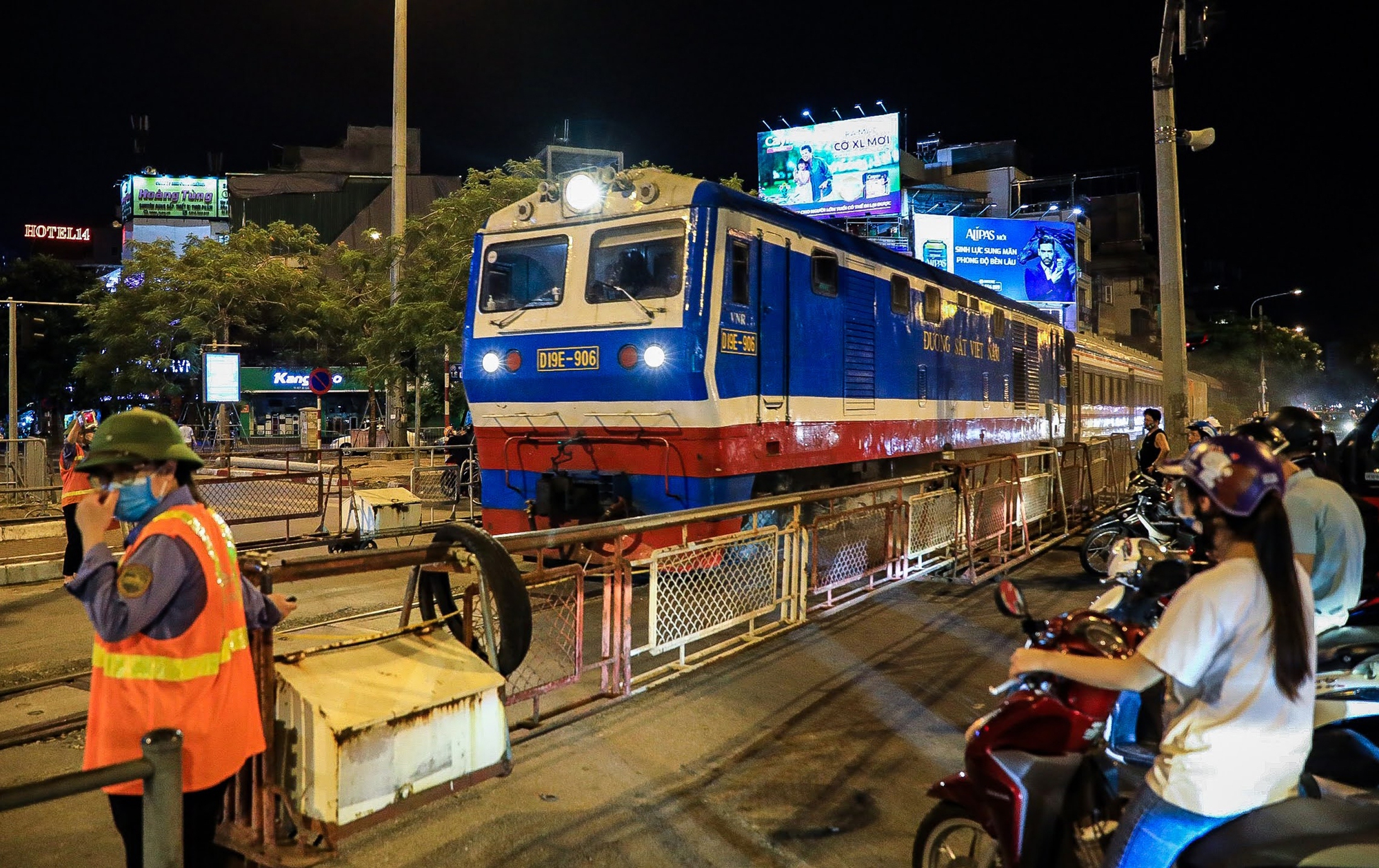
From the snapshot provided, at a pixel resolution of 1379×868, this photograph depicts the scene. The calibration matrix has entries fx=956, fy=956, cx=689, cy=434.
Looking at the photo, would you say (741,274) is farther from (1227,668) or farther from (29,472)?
(29,472)

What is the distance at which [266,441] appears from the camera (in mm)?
39094

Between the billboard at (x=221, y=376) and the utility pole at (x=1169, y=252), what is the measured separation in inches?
817

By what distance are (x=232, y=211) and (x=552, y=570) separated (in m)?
54.3

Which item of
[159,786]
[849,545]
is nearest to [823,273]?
[849,545]

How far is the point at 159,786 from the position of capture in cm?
234

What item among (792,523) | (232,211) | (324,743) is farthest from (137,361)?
(324,743)

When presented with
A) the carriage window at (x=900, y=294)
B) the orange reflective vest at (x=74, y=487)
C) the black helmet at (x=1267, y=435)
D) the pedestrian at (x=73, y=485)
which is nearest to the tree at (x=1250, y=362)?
the carriage window at (x=900, y=294)

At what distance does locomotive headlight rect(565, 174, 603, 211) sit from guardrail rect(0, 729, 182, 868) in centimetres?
715

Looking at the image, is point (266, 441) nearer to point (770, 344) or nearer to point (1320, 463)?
point (770, 344)

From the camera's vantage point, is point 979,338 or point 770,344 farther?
point 979,338

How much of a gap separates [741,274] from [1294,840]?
6684 millimetres

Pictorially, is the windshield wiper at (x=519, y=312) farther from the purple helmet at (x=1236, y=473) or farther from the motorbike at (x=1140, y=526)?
the purple helmet at (x=1236, y=473)

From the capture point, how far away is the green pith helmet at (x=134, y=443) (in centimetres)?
273

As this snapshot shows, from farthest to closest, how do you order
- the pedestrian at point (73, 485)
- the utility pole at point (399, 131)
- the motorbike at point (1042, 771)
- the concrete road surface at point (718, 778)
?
the utility pole at point (399, 131) → the pedestrian at point (73, 485) → the concrete road surface at point (718, 778) → the motorbike at point (1042, 771)
